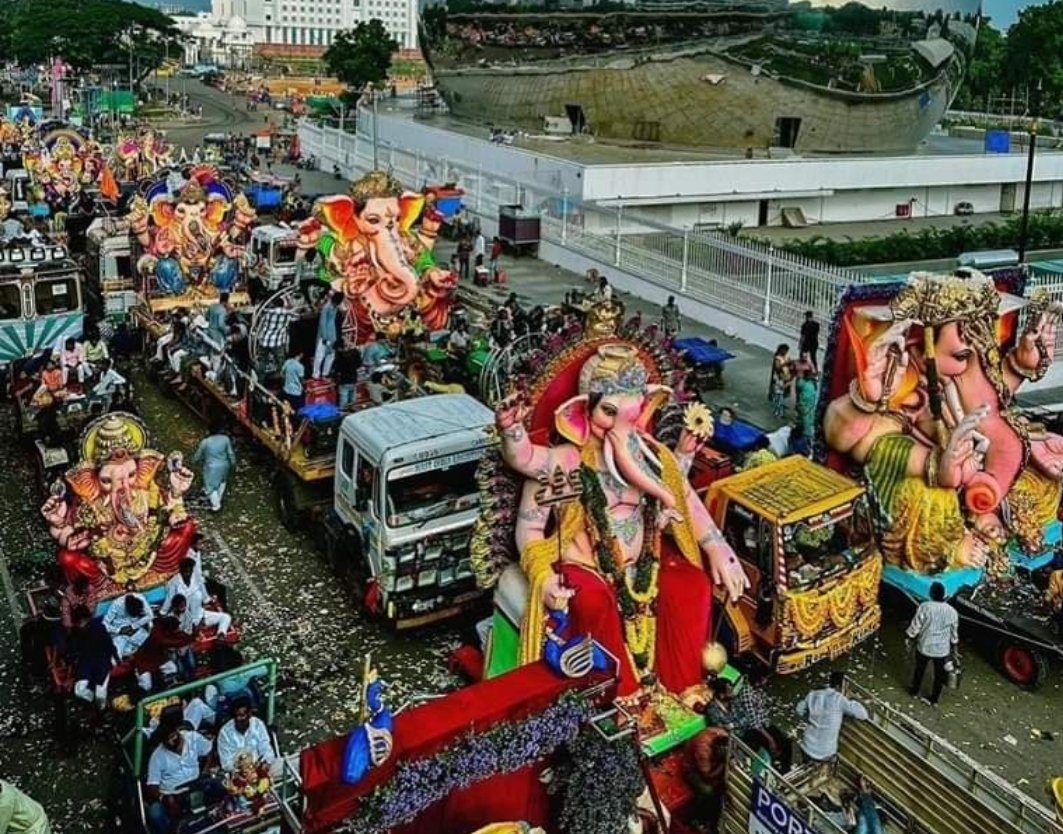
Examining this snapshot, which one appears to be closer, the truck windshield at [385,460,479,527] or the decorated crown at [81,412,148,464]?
the decorated crown at [81,412,148,464]

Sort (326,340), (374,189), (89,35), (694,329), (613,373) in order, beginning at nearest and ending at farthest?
(613,373), (326,340), (374,189), (694,329), (89,35)

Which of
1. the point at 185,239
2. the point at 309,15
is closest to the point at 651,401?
the point at 185,239

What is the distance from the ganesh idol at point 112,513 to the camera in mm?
10781

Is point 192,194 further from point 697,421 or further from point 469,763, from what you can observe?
point 469,763

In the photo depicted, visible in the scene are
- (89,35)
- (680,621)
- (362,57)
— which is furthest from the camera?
(89,35)

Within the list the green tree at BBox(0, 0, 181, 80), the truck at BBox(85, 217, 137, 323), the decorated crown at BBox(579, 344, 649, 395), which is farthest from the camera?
the green tree at BBox(0, 0, 181, 80)

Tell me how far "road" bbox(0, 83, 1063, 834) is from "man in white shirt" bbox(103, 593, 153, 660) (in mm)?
882

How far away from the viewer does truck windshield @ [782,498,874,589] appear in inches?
427

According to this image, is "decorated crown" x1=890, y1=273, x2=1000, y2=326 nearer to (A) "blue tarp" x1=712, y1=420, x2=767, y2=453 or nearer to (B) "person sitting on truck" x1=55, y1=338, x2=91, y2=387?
(A) "blue tarp" x1=712, y1=420, x2=767, y2=453

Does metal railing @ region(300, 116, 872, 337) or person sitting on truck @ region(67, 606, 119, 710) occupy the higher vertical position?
metal railing @ region(300, 116, 872, 337)

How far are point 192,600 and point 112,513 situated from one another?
1038mm

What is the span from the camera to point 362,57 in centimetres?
6225

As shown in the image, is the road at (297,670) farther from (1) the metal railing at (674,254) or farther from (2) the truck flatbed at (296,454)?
(1) the metal railing at (674,254)

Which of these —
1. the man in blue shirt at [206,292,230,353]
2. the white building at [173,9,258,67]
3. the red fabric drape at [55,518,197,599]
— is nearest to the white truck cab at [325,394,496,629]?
the red fabric drape at [55,518,197,599]
